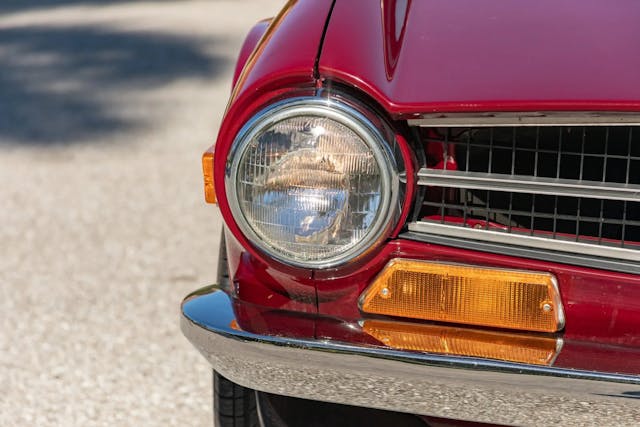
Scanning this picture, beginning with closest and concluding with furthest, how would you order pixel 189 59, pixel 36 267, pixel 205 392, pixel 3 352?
pixel 205 392 < pixel 3 352 < pixel 36 267 < pixel 189 59

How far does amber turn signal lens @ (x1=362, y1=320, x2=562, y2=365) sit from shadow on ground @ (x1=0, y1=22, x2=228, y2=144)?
3728 millimetres

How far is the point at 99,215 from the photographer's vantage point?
3.88 m

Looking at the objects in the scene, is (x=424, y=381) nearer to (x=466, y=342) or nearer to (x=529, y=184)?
(x=466, y=342)

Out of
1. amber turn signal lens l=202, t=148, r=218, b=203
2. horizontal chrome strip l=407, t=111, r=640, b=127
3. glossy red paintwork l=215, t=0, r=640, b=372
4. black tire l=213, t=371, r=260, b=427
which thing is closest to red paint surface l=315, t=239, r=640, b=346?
glossy red paintwork l=215, t=0, r=640, b=372

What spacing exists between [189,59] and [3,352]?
4354 millimetres

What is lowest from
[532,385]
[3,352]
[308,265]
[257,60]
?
[3,352]

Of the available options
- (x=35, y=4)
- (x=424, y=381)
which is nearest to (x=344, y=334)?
(x=424, y=381)

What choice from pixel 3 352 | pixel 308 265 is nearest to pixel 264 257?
pixel 308 265

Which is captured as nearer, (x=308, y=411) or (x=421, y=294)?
(x=421, y=294)

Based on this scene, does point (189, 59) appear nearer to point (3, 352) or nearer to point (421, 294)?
point (3, 352)

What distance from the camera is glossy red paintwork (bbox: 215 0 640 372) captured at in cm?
146

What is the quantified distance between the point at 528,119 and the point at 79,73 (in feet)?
17.7

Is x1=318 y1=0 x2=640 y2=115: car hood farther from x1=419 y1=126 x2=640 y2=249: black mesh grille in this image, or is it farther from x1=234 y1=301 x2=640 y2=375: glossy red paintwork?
x1=234 y1=301 x2=640 y2=375: glossy red paintwork

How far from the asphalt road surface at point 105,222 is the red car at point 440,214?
0.93 meters
